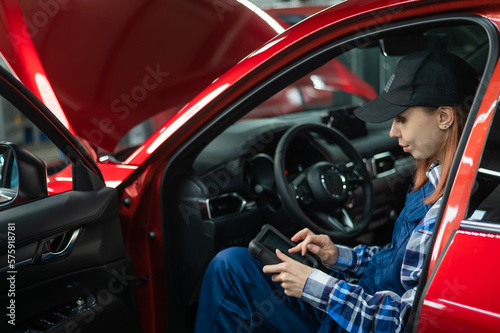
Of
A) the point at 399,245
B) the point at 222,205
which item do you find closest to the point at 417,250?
the point at 399,245

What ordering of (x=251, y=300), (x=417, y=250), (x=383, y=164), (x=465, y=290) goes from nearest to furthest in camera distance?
(x=465, y=290)
(x=417, y=250)
(x=251, y=300)
(x=383, y=164)

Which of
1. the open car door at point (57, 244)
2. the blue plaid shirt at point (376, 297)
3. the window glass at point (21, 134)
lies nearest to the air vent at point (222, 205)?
the open car door at point (57, 244)

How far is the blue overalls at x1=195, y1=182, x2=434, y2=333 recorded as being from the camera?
→ 171 cm

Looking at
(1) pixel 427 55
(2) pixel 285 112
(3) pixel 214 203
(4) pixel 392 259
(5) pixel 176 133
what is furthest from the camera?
(2) pixel 285 112


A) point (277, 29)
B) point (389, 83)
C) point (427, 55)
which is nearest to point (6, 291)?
point (389, 83)

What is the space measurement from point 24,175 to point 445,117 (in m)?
1.12

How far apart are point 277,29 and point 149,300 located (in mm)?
1234

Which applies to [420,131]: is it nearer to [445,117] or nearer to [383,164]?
[445,117]

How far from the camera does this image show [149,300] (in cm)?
193

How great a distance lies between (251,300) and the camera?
1767mm

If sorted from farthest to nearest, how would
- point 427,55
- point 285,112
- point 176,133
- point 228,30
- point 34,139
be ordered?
1. point 34,139
2. point 285,112
3. point 228,30
4. point 176,133
5. point 427,55

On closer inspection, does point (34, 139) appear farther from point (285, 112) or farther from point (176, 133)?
point (176, 133)

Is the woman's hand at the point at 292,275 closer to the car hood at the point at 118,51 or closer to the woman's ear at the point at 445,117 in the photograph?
the woman's ear at the point at 445,117

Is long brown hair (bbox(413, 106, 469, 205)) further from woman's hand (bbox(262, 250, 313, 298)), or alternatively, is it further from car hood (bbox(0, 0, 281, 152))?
car hood (bbox(0, 0, 281, 152))
